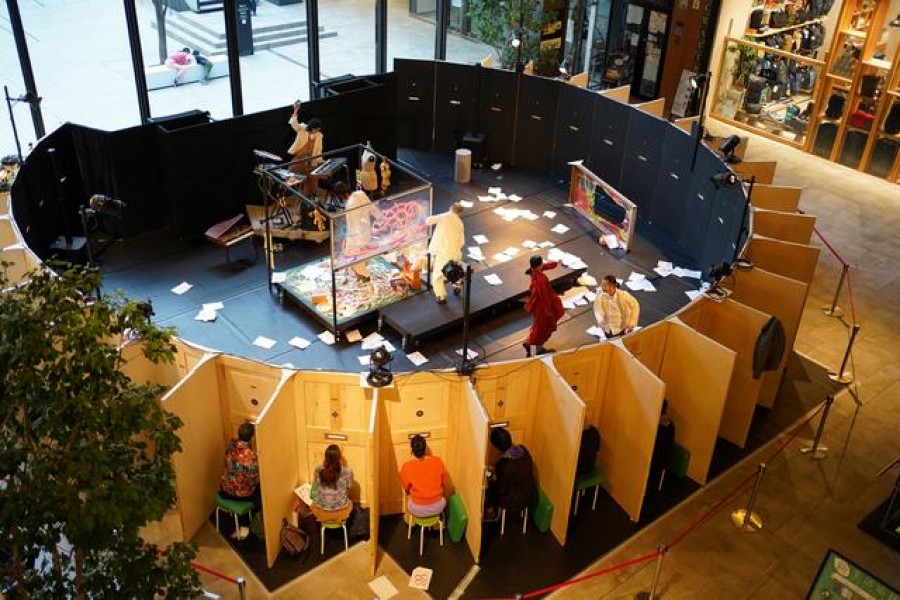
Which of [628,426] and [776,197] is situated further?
[776,197]

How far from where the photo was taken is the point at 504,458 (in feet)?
26.2

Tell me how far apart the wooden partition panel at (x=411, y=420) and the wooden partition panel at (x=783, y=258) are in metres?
4.10

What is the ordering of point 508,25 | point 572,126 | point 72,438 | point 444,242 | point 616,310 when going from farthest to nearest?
point 508,25 < point 572,126 < point 444,242 < point 616,310 < point 72,438

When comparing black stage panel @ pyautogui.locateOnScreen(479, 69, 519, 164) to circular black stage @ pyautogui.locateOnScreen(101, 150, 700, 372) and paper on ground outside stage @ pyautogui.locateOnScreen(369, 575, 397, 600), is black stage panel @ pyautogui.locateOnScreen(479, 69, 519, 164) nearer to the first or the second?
circular black stage @ pyautogui.locateOnScreen(101, 150, 700, 372)

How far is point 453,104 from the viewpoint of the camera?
15.3 m

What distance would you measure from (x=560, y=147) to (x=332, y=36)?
4.17 metres

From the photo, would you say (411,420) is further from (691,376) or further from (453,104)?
(453,104)

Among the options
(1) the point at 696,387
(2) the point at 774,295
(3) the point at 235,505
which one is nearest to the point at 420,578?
(3) the point at 235,505

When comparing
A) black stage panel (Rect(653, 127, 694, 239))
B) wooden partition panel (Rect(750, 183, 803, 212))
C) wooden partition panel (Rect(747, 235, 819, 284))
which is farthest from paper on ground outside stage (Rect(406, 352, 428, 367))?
black stage panel (Rect(653, 127, 694, 239))

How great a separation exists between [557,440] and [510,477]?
542 mm

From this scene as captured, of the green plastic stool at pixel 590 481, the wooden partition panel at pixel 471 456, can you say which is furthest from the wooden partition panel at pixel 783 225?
the wooden partition panel at pixel 471 456

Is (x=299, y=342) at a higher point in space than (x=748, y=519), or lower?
higher

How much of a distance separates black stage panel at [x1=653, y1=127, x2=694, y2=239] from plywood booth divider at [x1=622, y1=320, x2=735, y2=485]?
172 inches

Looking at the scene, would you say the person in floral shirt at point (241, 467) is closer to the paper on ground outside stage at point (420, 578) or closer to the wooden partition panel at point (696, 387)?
the paper on ground outside stage at point (420, 578)
